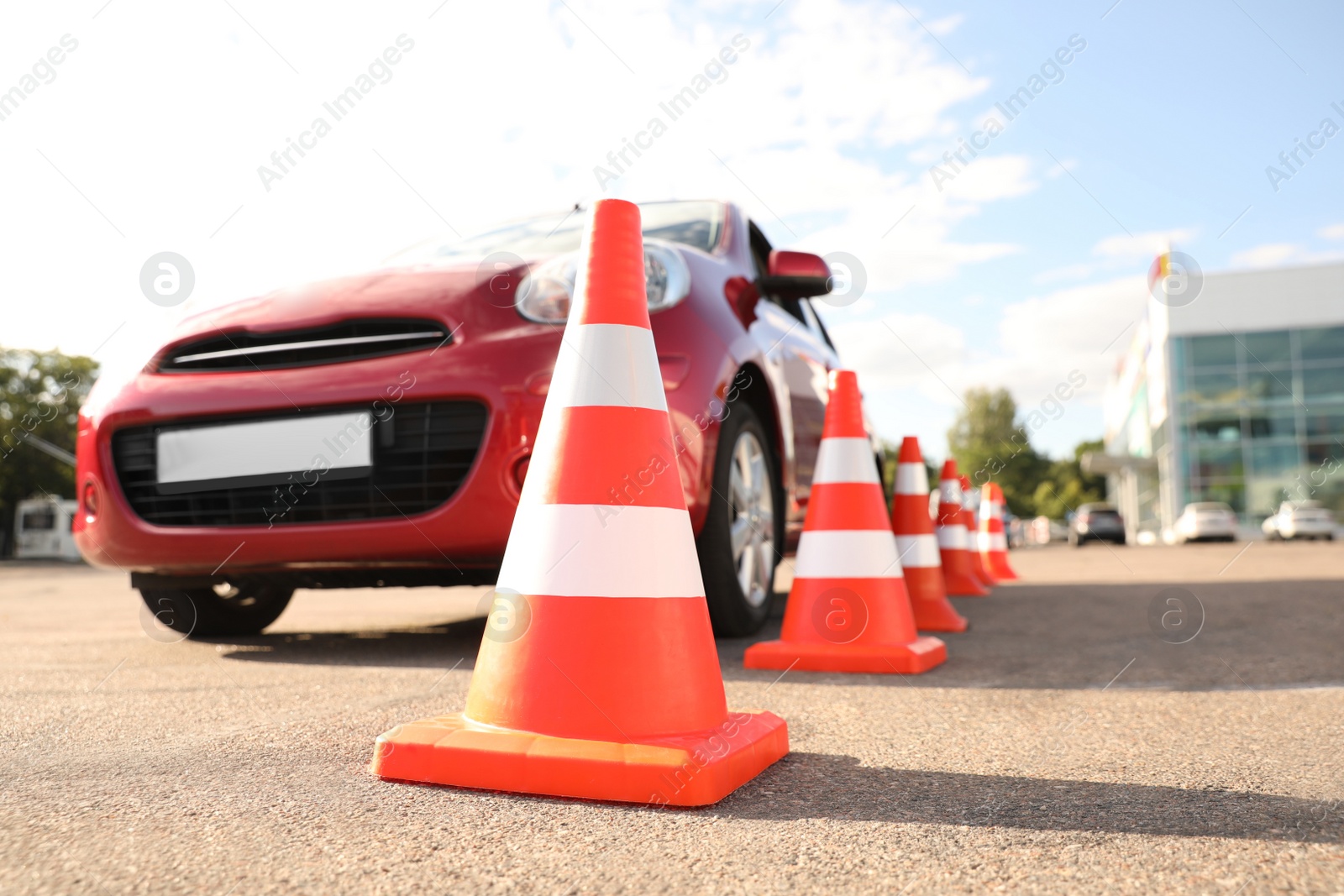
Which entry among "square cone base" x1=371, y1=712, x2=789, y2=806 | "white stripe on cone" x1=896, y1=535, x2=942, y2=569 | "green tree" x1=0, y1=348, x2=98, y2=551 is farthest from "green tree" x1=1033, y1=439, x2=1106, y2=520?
"square cone base" x1=371, y1=712, x2=789, y2=806

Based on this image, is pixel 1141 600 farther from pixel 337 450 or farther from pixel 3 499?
pixel 3 499

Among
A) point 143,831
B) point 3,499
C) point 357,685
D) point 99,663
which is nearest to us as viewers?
point 143,831

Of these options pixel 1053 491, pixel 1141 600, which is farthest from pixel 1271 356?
pixel 1053 491

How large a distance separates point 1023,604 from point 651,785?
5.20 metres

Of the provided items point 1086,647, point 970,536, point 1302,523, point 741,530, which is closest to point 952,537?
point 970,536

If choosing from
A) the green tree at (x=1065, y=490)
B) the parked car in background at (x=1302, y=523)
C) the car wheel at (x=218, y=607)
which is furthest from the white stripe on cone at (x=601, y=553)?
the green tree at (x=1065, y=490)

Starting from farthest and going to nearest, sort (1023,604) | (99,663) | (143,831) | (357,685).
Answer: (1023,604) → (99,663) → (357,685) → (143,831)

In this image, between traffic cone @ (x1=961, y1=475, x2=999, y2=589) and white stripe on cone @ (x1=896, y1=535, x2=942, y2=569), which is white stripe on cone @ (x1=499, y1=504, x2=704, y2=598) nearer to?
white stripe on cone @ (x1=896, y1=535, x2=942, y2=569)

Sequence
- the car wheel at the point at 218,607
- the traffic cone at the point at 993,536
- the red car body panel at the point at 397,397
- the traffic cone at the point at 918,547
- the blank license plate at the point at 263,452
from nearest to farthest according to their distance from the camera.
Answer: the red car body panel at the point at 397,397
the blank license plate at the point at 263,452
the car wheel at the point at 218,607
the traffic cone at the point at 918,547
the traffic cone at the point at 993,536

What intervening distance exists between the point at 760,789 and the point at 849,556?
1.85 m

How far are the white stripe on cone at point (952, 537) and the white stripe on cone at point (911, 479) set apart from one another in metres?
2.22

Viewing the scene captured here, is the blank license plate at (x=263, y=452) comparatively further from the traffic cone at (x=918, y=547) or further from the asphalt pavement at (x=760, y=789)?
the traffic cone at (x=918, y=547)

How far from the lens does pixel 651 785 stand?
6.22ft

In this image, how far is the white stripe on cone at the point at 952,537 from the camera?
7934 millimetres
